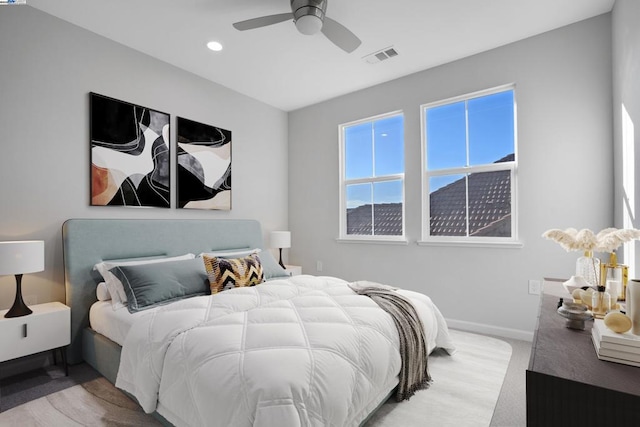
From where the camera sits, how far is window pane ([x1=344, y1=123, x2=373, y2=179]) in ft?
13.9

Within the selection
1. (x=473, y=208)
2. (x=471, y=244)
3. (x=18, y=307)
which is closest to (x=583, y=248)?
(x=471, y=244)

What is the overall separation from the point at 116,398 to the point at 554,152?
4.04 metres

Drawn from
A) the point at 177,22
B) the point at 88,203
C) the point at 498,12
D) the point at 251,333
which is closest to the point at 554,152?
the point at 498,12

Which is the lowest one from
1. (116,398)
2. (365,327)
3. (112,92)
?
(116,398)

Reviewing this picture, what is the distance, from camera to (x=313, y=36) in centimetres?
296

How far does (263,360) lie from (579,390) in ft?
3.62

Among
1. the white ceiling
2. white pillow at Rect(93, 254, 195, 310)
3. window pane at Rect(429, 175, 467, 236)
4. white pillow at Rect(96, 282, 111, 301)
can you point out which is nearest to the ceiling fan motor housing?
the white ceiling

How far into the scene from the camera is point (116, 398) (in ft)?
6.84

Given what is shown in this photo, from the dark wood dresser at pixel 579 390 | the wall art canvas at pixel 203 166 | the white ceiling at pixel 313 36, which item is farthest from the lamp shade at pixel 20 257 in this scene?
the dark wood dresser at pixel 579 390

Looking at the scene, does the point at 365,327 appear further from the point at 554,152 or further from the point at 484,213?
the point at 554,152

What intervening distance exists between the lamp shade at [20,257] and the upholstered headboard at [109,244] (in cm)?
35

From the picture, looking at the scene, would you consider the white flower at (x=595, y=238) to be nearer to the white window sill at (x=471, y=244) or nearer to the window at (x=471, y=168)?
the white window sill at (x=471, y=244)

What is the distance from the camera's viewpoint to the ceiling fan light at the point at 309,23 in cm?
224

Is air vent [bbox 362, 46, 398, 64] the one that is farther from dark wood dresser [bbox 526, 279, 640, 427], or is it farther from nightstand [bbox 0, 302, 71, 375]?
nightstand [bbox 0, 302, 71, 375]
